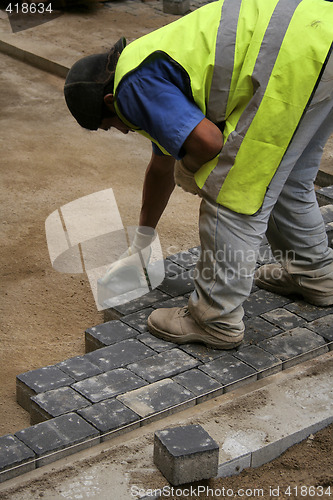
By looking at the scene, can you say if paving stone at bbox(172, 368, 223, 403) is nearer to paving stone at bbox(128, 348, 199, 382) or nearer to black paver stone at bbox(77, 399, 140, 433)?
paving stone at bbox(128, 348, 199, 382)

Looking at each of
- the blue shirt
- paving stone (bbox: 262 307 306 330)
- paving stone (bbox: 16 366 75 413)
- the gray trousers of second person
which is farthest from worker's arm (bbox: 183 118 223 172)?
paving stone (bbox: 16 366 75 413)

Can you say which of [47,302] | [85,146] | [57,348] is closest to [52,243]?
[47,302]

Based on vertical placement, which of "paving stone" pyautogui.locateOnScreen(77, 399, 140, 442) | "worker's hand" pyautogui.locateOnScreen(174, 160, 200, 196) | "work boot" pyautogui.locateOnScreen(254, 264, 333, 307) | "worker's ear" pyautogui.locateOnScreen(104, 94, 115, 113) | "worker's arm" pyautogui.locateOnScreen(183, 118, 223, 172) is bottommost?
"paving stone" pyautogui.locateOnScreen(77, 399, 140, 442)

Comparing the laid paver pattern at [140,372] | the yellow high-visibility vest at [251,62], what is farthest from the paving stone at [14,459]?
the yellow high-visibility vest at [251,62]

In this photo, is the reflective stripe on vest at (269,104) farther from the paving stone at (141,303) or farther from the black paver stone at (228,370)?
the paving stone at (141,303)

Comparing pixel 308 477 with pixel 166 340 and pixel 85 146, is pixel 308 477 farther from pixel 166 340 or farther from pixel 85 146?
pixel 85 146

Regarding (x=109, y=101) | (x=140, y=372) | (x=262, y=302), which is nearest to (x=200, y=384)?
(x=140, y=372)

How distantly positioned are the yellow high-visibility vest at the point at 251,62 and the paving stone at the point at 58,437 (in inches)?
51.3

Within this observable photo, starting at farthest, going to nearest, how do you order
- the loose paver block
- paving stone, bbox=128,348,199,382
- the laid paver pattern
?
paving stone, bbox=128,348,199,382 < the laid paver pattern < the loose paver block

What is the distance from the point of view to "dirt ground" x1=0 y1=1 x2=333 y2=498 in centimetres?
411

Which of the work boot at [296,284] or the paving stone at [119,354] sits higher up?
the work boot at [296,284]

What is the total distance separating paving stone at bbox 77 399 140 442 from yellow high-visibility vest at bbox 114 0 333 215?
1.17 metres

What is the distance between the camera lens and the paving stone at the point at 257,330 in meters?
4.05

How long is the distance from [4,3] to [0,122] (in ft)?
11.5
